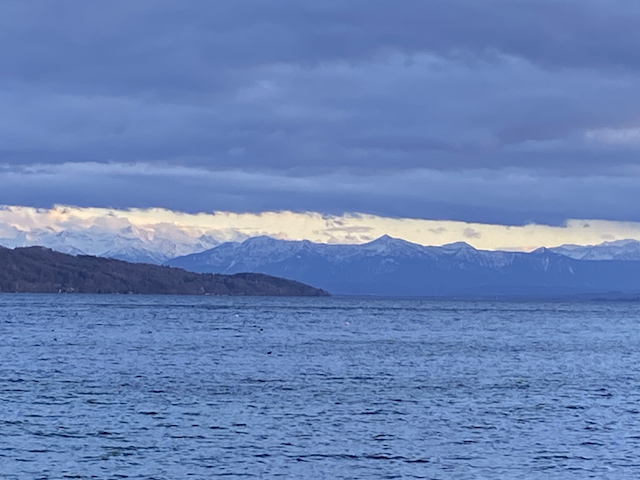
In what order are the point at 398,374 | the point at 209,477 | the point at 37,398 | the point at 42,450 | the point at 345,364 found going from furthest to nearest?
the point at 345,364, the point at 398,374, the point at 37,398, the point at 42,450, the point at 209,477

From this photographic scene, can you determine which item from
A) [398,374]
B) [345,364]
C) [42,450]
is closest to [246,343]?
[345,364]

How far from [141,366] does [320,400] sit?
25353 millimetres

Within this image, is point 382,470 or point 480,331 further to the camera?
point 480,331

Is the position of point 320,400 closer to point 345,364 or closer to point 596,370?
point 345,364

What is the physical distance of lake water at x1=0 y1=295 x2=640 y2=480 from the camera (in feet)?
147

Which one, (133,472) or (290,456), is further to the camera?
(290,456)

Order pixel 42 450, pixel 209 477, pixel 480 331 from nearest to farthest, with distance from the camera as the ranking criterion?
pixel 209 477 → pixel 42 450 → pixel 480 331

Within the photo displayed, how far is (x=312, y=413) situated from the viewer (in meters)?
58.1

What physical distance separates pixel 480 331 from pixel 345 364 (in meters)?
81.5

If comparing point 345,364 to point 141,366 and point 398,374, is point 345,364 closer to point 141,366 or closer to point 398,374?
point 398,374

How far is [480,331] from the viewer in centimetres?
16750

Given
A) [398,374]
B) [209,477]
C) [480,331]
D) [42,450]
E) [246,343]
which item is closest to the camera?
[209,477]

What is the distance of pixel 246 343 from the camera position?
120 meters

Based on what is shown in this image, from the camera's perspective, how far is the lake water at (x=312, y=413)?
44.7 meters
